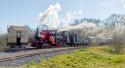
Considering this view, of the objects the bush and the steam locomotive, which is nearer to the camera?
the bush

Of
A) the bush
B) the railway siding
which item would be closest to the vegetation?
the bush

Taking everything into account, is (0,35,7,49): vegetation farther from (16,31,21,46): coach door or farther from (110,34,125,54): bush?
(110,34,125,54): bush

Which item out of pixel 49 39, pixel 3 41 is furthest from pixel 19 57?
pixel 3 41

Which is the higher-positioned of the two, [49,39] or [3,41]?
[49,39]

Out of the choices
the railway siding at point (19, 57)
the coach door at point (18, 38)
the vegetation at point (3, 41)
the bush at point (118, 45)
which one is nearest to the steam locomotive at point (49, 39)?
the coach door at point (18, 38)

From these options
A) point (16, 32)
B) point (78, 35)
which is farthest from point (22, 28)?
point (78, 35)

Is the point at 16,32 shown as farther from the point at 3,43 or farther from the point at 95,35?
the point at 95,35

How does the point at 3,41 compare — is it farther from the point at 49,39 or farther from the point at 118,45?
the point at 118,45

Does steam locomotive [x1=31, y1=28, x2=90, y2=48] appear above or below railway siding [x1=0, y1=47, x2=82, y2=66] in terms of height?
above

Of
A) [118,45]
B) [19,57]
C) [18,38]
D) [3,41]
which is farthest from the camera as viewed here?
[3,41]

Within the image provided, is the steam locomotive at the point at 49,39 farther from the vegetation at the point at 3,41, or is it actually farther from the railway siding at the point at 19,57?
the railway siding at the point at 19,57

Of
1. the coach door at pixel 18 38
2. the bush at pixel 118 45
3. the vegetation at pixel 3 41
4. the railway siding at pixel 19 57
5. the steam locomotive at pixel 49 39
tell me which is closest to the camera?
the railway siding at pixel 19 57

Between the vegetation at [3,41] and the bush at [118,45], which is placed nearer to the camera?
the bush at [118,45]

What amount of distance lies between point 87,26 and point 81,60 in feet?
108
